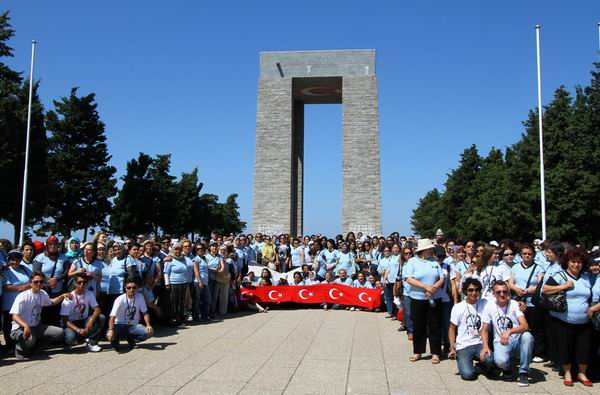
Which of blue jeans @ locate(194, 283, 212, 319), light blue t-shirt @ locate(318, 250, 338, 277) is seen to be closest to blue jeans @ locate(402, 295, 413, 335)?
blue jeans @ locate(194, 283, 212, 319)

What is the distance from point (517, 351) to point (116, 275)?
6.06m

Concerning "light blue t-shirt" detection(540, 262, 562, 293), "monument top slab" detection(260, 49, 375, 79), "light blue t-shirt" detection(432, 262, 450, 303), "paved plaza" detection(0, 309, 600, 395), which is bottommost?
"paved plaza" detection(0, 309, 600, 395)

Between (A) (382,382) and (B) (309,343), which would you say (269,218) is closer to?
(B) (309,343)

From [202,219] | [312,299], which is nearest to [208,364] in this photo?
[312,299]

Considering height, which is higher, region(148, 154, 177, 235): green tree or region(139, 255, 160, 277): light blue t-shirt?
region(148, 154, 177, 235): green tree

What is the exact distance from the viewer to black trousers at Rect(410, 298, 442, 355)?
23.8 ft

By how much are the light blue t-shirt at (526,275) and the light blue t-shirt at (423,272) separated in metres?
1.09

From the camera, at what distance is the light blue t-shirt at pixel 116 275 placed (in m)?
8.86

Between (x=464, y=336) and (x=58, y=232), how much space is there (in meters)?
31.1

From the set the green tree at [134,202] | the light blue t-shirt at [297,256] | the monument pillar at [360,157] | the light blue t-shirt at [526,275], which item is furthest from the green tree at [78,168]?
the light blue t-shirt at [526,275]

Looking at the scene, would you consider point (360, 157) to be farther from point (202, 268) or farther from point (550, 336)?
point (550, 336)

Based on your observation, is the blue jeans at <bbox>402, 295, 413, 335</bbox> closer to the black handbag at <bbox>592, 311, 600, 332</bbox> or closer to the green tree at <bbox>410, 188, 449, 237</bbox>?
the black handbag at <bbox>592, 311, 600, 332</bbox>

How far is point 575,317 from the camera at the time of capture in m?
6.20

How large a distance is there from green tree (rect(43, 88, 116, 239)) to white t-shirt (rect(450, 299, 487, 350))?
30.0 meters
